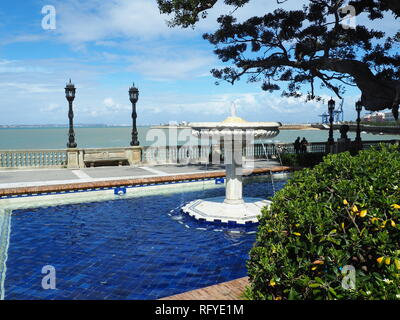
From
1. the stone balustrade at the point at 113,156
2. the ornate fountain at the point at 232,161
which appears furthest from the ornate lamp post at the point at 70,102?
the ornate fountain at the point at 232,161

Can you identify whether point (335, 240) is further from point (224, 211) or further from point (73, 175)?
point (73, 175)

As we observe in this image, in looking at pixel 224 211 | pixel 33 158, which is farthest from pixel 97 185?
pixel 33 158

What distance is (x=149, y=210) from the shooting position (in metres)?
10.7

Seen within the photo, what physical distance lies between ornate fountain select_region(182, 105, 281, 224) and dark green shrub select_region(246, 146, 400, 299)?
17.1 ft

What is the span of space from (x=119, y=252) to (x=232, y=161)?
439 cm

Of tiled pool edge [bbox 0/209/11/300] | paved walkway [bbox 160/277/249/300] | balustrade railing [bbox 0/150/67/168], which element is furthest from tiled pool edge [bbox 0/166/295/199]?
paved walkway [bbox 160/277/249/300]

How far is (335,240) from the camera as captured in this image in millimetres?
2896

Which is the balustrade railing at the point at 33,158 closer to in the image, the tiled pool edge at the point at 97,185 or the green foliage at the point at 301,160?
the tiled pool edge at the point at 97,185

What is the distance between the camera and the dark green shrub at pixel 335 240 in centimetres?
273

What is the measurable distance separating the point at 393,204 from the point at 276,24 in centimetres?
1778

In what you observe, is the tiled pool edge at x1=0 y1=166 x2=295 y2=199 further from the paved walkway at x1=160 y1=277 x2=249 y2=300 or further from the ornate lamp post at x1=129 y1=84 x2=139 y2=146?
the paved walkway at x1=160 y1=277 x2=249 y2=300
